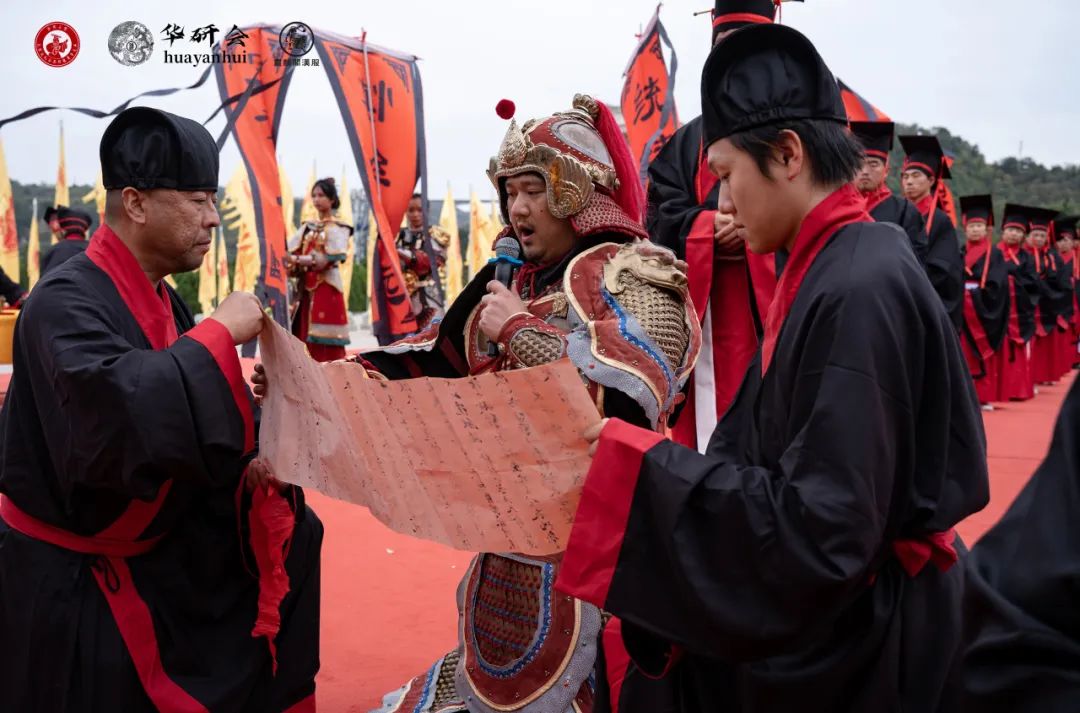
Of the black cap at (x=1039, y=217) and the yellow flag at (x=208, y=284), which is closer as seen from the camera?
the black cap at (x=1039, y=217)

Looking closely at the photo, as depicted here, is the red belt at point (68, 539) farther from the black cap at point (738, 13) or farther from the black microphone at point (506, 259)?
the black cap at point (738, 13)

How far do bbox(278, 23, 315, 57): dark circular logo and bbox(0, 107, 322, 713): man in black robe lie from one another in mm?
4682

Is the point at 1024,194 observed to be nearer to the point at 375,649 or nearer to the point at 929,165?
the point at 929,165

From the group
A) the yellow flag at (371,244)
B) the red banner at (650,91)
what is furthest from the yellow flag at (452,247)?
the red banner at (650,91)

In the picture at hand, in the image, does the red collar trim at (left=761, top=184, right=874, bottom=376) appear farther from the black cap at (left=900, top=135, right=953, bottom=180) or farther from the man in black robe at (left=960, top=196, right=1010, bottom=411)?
the man in black robe at (left=960, top=196, right=1010, bottom=411)

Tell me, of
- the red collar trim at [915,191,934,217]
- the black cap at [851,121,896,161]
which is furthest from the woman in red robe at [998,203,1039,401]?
the black cap at [851,121,896,161]

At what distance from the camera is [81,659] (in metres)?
2.28

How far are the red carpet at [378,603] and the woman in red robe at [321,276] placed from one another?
3755 mm

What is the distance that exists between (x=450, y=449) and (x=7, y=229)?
16.0 meters

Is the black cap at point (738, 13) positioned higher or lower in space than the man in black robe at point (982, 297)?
higher

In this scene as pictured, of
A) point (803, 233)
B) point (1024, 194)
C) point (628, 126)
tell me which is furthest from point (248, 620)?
point (1024, 194)

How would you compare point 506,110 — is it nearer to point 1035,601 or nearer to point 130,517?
point 130,517

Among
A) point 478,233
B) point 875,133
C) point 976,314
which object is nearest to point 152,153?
point 875,133

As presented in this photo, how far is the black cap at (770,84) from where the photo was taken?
1.51m
